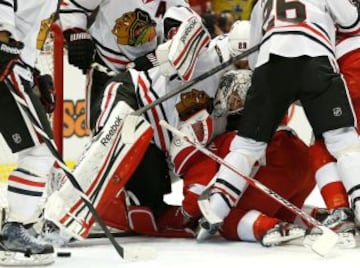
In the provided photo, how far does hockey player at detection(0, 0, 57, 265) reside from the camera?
2.70m

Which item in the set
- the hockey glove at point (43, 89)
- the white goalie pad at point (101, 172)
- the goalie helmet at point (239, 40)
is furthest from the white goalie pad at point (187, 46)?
the hockey glove at point (43, 89)

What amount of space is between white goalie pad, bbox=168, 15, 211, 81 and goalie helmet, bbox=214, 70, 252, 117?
0.53ft

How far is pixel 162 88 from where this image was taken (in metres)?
3.29

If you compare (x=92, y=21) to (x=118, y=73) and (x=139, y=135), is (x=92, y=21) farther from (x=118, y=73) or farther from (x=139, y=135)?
(x=139, y=135)

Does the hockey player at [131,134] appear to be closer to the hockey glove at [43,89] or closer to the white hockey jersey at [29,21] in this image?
the hockey glove at [43,89]

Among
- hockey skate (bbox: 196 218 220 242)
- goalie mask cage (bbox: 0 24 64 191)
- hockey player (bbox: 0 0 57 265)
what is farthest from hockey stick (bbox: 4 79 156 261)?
goalie mask cage (bbox: 0 24 64 191)

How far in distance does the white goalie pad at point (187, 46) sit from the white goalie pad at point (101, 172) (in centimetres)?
22

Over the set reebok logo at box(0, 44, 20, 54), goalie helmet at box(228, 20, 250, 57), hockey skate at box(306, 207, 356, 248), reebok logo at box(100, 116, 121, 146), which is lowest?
hockey skate at box(306, 207, 356, 248)

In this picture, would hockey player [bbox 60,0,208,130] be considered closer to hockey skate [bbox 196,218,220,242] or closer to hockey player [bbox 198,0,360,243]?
hockey player [bbox 198,0,360,243]

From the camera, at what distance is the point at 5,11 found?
259 cm

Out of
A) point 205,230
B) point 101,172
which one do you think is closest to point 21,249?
point 101,172

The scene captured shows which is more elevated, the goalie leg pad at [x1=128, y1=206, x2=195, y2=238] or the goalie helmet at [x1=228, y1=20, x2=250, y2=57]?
the goalie helmet at [x1=228, y1=20, x2=250, y2=57]

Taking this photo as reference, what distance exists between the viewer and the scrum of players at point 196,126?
2.92 metres

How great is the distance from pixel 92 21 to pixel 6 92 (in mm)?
966
